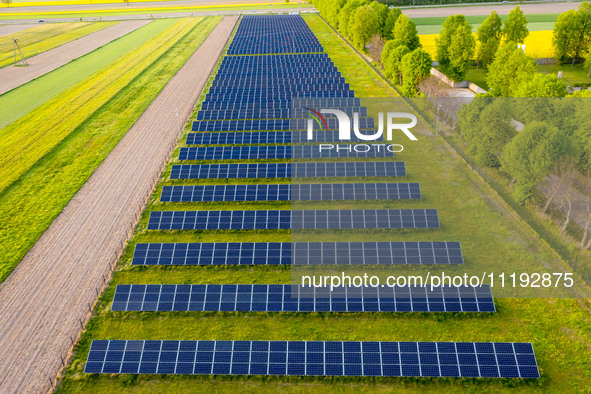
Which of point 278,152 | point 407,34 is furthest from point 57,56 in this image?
point 278,152

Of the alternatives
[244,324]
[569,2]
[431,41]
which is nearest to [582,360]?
[244,324]

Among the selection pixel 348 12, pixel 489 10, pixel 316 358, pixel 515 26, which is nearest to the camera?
pixel 316 358

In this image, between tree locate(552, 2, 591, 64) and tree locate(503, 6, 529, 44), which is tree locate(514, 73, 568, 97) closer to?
tree locate(503, 6, 529, 44)

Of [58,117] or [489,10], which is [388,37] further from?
[489,10]

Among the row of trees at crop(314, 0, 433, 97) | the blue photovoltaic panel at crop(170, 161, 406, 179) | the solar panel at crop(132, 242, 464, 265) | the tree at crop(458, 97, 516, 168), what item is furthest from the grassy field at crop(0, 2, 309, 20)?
the solar panel at crop(132, 242, 464, 265)

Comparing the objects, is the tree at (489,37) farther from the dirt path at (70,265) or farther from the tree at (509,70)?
the dirt path at (70,265)

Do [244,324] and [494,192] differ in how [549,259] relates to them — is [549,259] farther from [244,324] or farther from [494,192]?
[244,324]
